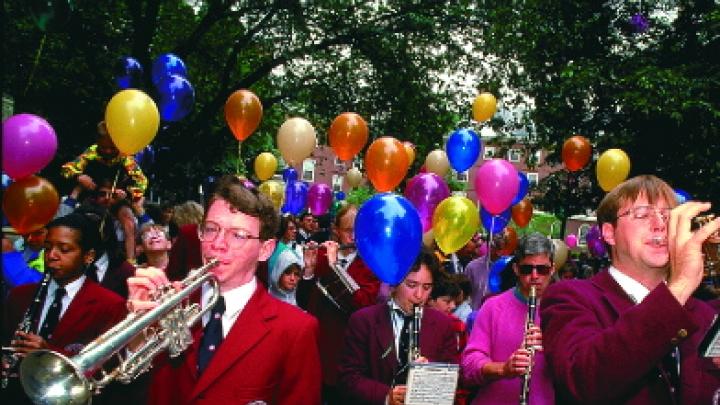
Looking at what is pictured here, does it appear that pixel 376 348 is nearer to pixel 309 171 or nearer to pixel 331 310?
pixel 331 310

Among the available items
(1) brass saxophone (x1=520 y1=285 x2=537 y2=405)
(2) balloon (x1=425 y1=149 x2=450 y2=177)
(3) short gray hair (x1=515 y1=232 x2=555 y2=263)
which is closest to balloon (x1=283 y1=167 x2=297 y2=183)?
(2) balloon (x1=425 y1=149 x2=450 y2=177)

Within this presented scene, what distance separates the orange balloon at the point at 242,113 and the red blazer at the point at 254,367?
649 cm

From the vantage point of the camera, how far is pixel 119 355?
2.41 m

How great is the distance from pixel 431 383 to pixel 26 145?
388cm

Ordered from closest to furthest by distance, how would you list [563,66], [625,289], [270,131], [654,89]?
[625,289]
[654,89]
[563,66]
[270,131]

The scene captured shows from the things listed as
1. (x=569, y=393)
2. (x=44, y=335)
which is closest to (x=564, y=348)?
(x=569, y=393)

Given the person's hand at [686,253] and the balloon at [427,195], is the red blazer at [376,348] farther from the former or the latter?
the balloon at [427,195]

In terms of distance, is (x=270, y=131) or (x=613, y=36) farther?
(x=270, y=131)

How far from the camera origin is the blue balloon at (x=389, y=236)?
4.78m

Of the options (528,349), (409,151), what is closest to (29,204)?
(528,349)

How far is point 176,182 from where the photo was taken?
70.9ft

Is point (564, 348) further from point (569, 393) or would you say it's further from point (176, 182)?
point (176, 182)

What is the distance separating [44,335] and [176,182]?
18850 millimetres

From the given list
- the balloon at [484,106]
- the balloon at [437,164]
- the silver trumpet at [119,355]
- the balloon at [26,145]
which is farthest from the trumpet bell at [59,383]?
the balloon at [484,106]
